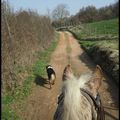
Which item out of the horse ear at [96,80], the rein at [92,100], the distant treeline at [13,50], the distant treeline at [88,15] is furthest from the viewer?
the distant treeline at [88,15]

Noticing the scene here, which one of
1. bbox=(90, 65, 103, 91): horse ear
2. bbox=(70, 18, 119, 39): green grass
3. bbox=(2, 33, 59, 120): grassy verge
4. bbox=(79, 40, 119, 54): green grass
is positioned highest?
bbox=(70, 18, 119, 39): green grass

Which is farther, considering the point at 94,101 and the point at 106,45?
the point at 106,45

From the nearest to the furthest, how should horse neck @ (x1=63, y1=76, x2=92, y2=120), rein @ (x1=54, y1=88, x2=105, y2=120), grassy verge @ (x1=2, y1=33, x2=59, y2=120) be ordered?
horse neck @ (x1=63, y1=76, x2=92, y2=120)
rein @ (x1=54, y1=88, x2=105, y2=120)
grassy verge @ (x1=2, y1=33, x2=59, y2=120)

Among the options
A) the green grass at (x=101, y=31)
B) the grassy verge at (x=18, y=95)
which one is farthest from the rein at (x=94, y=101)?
the green grass at (x=101, y=31)

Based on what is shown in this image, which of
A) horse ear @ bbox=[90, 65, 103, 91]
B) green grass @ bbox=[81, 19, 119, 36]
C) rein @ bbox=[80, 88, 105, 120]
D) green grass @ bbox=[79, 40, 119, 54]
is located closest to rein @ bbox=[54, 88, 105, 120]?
rein @ bbox=[80, 88, 105, 120]

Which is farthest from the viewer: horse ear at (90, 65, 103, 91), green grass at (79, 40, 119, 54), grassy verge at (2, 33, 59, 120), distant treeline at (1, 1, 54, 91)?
green grass at (79, 40, 119, 54)

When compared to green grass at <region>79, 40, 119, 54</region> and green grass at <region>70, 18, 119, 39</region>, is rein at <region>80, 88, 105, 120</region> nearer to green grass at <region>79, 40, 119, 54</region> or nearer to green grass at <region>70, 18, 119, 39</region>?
green grass at <region>79, 40, 119, 54</region>

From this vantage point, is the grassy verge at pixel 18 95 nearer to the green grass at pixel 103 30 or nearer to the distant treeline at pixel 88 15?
the green grass at pixel 103 30

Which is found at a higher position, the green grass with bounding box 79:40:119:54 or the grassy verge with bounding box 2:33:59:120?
the green grass with bounding box 79:40:119:54

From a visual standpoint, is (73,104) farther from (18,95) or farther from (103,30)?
(103,30)

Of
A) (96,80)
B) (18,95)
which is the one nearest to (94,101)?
(96,80)

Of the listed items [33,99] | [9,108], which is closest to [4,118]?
[9,108]

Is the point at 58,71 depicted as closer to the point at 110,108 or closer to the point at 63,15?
the point at 110,108

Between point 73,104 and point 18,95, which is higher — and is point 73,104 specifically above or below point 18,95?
above
